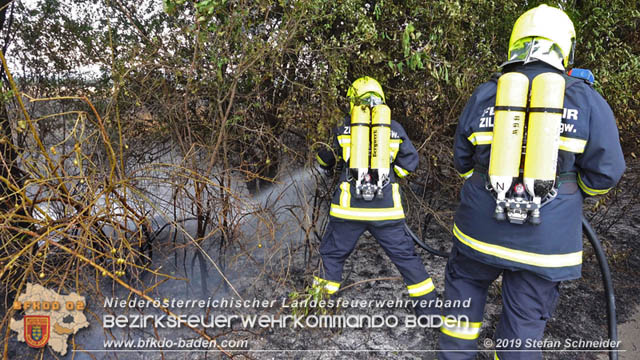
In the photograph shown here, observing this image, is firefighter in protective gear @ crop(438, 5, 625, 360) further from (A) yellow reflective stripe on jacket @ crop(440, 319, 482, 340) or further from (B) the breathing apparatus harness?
(A) yellow reflective stripe on jacket @ crop(440, 319, 482, 340)

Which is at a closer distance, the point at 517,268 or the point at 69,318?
the point at 517,268

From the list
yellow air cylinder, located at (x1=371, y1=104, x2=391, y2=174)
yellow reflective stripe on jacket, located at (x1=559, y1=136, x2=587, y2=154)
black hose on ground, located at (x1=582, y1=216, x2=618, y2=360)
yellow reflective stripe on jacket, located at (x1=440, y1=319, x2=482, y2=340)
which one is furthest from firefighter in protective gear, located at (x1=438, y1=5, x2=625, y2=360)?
yellow air cylinder, located at (x1=371, y1=104, x2=391, y2=174)

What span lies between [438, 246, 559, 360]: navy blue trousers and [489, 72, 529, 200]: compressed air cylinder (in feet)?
1.70

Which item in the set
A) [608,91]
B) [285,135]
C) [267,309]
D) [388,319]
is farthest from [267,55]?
[608,91]

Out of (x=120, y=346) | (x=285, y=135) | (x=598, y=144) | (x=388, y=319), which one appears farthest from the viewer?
(x=285, y=135)

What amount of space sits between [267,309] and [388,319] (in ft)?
3.37

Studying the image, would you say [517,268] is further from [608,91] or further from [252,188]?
[252,188]

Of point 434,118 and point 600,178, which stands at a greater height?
point 434,118

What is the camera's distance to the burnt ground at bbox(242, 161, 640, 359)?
2.58 metres

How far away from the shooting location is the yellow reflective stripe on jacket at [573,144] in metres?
1.80

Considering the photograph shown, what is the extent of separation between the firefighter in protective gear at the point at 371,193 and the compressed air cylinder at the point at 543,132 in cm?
106

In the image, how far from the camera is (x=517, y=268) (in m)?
1.89

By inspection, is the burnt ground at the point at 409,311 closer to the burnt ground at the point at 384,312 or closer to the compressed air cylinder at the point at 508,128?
the burnt ground at the point at 384,312

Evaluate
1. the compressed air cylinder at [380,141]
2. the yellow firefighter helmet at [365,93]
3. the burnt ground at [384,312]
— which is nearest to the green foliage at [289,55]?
the yellow firefighter helmet at [365,93]
